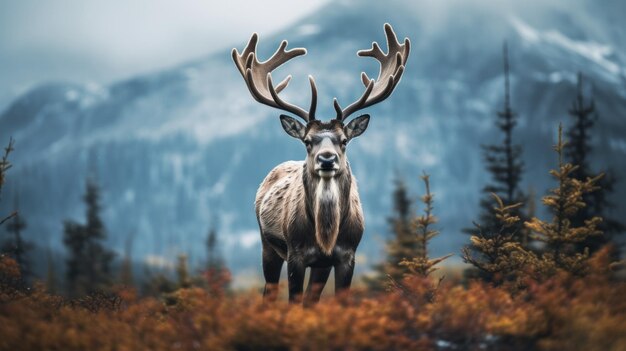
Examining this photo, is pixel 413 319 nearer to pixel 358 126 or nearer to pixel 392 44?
pixel 358 126

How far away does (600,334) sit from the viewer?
6.20 metres

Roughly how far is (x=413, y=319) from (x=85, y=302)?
5455 millimetres

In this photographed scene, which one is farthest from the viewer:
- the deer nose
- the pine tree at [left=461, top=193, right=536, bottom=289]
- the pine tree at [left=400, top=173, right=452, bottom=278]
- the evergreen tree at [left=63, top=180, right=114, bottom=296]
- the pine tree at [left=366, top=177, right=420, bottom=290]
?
the evergreen tree at [left=63, top=180, right=114, bottom=296]

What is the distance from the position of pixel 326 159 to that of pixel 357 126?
4.31ft

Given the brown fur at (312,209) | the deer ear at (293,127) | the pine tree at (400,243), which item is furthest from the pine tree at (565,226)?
the pine tree at (400,243)

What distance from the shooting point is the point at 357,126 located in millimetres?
10414

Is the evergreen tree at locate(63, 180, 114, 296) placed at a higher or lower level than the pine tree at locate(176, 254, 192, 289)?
higher

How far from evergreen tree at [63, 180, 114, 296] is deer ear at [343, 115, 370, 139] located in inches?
1633

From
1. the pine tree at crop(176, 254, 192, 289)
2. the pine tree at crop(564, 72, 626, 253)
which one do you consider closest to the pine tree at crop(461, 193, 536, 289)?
the pine tree at crop(564, 72, 626, 253)

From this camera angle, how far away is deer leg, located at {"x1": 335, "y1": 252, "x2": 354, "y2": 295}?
9.66 metres

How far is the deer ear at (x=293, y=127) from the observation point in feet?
33.7

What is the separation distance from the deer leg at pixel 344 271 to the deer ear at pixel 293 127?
1.93m

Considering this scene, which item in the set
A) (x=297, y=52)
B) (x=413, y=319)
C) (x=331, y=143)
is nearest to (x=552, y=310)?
(x=413, y=319)

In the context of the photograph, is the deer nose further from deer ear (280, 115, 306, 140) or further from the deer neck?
deer ear (280, 115, 306, 140)
